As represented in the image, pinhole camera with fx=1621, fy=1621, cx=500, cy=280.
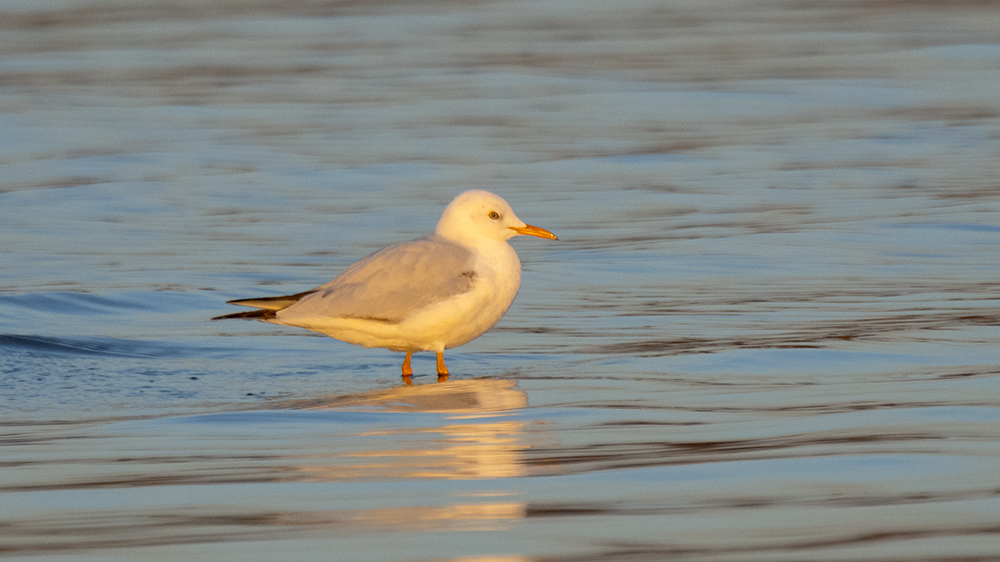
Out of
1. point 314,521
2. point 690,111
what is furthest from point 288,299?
point 690,111

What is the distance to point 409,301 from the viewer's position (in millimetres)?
7766

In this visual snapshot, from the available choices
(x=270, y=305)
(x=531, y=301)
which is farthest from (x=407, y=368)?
(x=531, y=301)

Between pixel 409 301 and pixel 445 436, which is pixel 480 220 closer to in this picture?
pixel 409 301

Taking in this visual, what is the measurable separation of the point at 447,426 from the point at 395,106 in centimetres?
1243

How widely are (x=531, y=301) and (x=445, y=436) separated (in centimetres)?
368

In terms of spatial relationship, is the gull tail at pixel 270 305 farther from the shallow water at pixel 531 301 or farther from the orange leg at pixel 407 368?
the orange leg at pixel 407 368

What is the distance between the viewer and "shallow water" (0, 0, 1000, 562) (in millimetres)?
4770

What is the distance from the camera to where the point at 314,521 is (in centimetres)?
469

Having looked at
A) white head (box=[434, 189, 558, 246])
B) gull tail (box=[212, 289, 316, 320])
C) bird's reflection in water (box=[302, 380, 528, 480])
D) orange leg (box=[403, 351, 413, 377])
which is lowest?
bird's reflection in water (box=[302, 380, 528, 480])

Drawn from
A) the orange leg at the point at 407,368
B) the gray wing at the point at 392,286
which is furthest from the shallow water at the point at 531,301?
the gray wing at the point at 392,286

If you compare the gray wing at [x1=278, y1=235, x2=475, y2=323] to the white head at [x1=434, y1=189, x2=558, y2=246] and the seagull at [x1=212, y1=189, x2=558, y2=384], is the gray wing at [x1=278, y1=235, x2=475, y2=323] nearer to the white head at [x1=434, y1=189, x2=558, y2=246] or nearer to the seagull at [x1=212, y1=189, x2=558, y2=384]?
the seagull at [x1=212, y1=189, x2=558, y2=384]

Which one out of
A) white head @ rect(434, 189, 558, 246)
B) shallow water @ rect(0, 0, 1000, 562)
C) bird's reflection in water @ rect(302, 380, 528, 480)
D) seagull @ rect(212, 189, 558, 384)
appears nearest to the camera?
shallow water @ rect(0, 0, 1000, 562)

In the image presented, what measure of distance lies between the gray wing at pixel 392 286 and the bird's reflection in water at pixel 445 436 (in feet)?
1.55

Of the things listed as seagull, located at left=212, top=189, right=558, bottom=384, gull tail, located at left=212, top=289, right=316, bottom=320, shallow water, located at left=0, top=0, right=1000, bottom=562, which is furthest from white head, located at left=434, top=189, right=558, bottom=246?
gull tail, located at left=212, top=289, right=316, bottom=320
